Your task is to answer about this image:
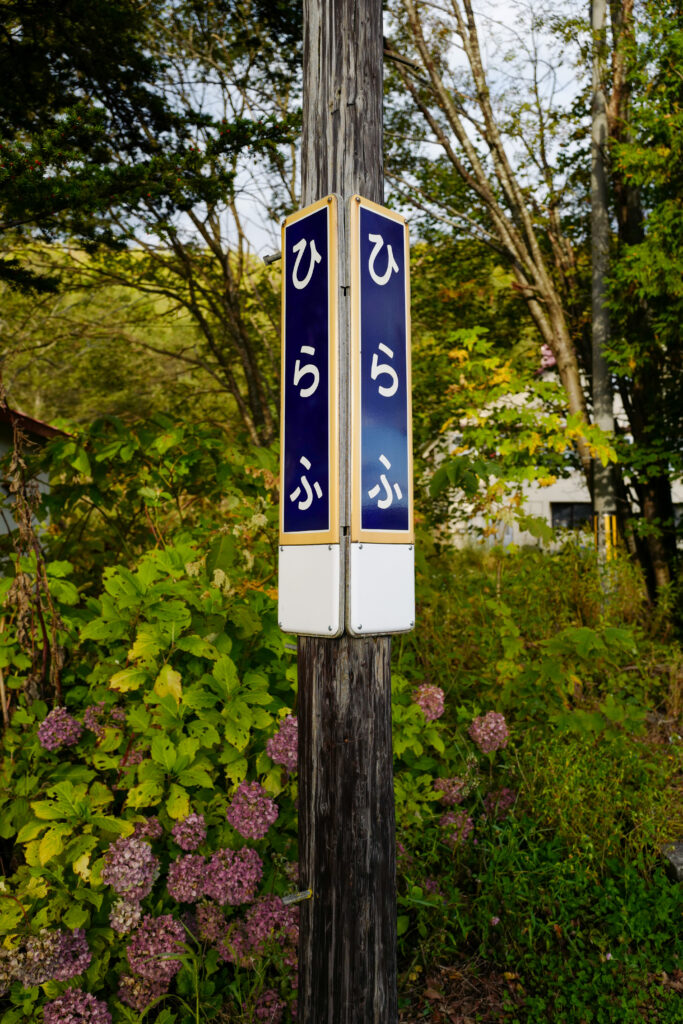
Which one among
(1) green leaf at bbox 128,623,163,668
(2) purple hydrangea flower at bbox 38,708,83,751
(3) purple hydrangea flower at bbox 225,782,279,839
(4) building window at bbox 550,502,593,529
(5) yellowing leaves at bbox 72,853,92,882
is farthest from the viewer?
(4) building window at bbox 550,502,593,529

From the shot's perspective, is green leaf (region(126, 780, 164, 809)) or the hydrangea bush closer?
the hydrangea bush

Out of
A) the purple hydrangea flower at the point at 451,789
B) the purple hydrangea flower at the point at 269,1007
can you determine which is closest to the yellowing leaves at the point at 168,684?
the purple hydrangea flower at the point at 269,1007

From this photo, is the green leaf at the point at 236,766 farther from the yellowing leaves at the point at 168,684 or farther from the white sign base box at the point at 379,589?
the white sign base box at the point at 379,589

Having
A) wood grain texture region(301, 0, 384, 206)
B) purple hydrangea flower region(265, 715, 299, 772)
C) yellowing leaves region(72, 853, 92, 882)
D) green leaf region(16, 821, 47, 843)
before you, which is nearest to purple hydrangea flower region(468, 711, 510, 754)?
purple hydrangea flower region(265, 715, 299, 772)

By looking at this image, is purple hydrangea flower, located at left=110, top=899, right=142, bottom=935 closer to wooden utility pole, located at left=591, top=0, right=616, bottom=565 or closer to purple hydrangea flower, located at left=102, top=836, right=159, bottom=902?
purple hydrangea flower, located at left=102, top=836, right=159, bottom=902

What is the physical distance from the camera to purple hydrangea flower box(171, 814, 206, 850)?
260cm

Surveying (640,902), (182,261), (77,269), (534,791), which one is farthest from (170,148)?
(640,902)

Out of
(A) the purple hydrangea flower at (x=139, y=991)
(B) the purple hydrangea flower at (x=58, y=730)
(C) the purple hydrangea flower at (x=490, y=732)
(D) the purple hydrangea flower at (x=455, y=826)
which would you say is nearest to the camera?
(A) the purple hydrangea flower at (x=139, y=991)

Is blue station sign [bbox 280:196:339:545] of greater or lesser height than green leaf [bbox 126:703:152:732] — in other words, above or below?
above

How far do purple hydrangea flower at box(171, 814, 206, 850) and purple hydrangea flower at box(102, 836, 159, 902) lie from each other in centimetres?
11

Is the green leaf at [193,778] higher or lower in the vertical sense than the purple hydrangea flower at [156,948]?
higher

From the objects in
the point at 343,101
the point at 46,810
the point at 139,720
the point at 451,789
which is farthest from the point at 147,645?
the point at 343,101

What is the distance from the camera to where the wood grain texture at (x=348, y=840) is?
6.82 ft

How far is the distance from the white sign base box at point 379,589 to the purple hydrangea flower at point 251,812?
3.34ft
